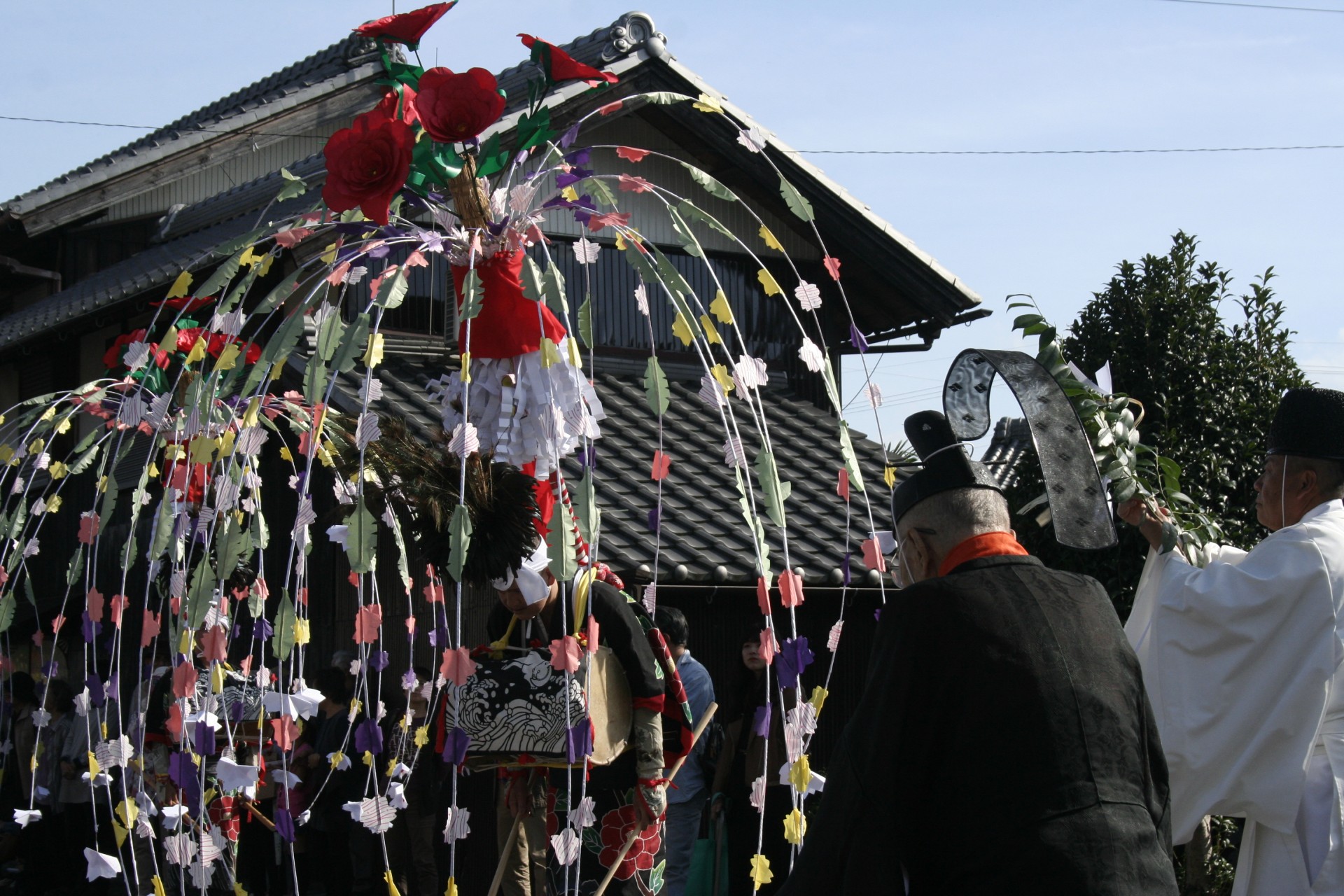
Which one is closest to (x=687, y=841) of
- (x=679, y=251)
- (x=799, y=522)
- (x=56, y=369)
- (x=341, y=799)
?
(x=341, y=799)

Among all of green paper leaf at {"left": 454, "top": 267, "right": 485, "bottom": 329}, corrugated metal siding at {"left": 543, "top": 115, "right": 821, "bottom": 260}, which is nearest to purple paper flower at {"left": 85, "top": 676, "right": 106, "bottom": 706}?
green paper leaf at {"left": 454, "top": 267, "right": 485, "bottom": 329}

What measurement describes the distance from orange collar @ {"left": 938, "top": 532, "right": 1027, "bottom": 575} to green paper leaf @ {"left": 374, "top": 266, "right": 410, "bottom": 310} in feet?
6.02

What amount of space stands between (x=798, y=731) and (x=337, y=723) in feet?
18.2

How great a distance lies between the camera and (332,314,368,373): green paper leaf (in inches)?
142

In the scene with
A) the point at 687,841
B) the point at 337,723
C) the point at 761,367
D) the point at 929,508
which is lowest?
the point at 687,841

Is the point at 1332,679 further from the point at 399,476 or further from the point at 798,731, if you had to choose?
the point at 399,476

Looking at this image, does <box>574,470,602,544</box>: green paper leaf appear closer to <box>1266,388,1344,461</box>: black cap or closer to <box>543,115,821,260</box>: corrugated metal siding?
<box>1266,388,1344,461</box>: black cap

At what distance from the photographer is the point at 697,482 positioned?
10.1 metres

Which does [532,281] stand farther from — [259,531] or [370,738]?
[259,531]

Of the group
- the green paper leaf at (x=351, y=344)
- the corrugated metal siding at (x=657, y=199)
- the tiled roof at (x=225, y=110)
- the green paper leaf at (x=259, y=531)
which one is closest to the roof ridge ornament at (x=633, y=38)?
the corrugated metal siding at (x=657, y=199)

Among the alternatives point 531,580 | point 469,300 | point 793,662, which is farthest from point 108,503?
point 793,662

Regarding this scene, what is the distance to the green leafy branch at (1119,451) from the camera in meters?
3.97

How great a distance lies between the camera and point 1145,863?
2.46 m

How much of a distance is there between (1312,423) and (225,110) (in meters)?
15.3
